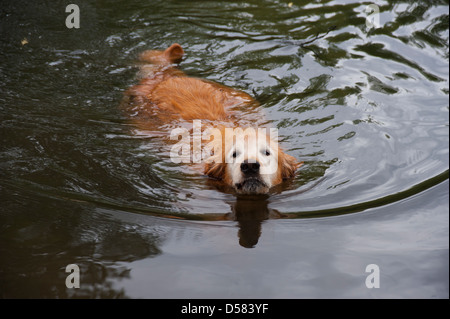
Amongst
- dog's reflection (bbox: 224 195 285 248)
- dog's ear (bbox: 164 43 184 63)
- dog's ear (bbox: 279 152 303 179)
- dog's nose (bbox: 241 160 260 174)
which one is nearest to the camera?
dog's reflection (bbox: 224 195 285 248)

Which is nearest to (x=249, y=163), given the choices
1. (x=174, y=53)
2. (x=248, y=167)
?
(x=248, y=167)

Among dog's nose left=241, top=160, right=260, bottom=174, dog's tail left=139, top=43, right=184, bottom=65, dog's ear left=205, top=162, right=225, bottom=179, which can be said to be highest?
dog's tail left=139, top=43, right=184, bottom=65

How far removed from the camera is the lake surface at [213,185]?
3549 mm

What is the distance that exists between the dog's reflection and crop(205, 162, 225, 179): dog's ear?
42 centimetres

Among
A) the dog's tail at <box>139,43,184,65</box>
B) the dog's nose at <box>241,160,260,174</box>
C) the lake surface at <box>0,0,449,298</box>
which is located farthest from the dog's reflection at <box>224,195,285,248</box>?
the dog's tail at <box>139,43,184,65</box>

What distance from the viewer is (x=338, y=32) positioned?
8180mm

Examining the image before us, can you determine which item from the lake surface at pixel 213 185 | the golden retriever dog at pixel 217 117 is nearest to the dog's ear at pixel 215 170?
the golden retriever dog at pixel 217 117

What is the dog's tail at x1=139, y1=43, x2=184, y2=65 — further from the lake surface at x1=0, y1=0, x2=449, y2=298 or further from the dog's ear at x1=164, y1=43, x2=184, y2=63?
the lake surface at x1=0, y1=0, x2=449, y2=298

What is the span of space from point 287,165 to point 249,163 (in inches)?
21.2

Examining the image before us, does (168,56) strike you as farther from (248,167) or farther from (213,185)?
(248,167)

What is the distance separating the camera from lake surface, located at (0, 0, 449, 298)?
355 centimetres

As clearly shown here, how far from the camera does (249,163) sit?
4773 mm

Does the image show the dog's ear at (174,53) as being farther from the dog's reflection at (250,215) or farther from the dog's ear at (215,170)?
the dog's reflection at (250,215)

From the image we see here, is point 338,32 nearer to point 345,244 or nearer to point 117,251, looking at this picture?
point 345,244
